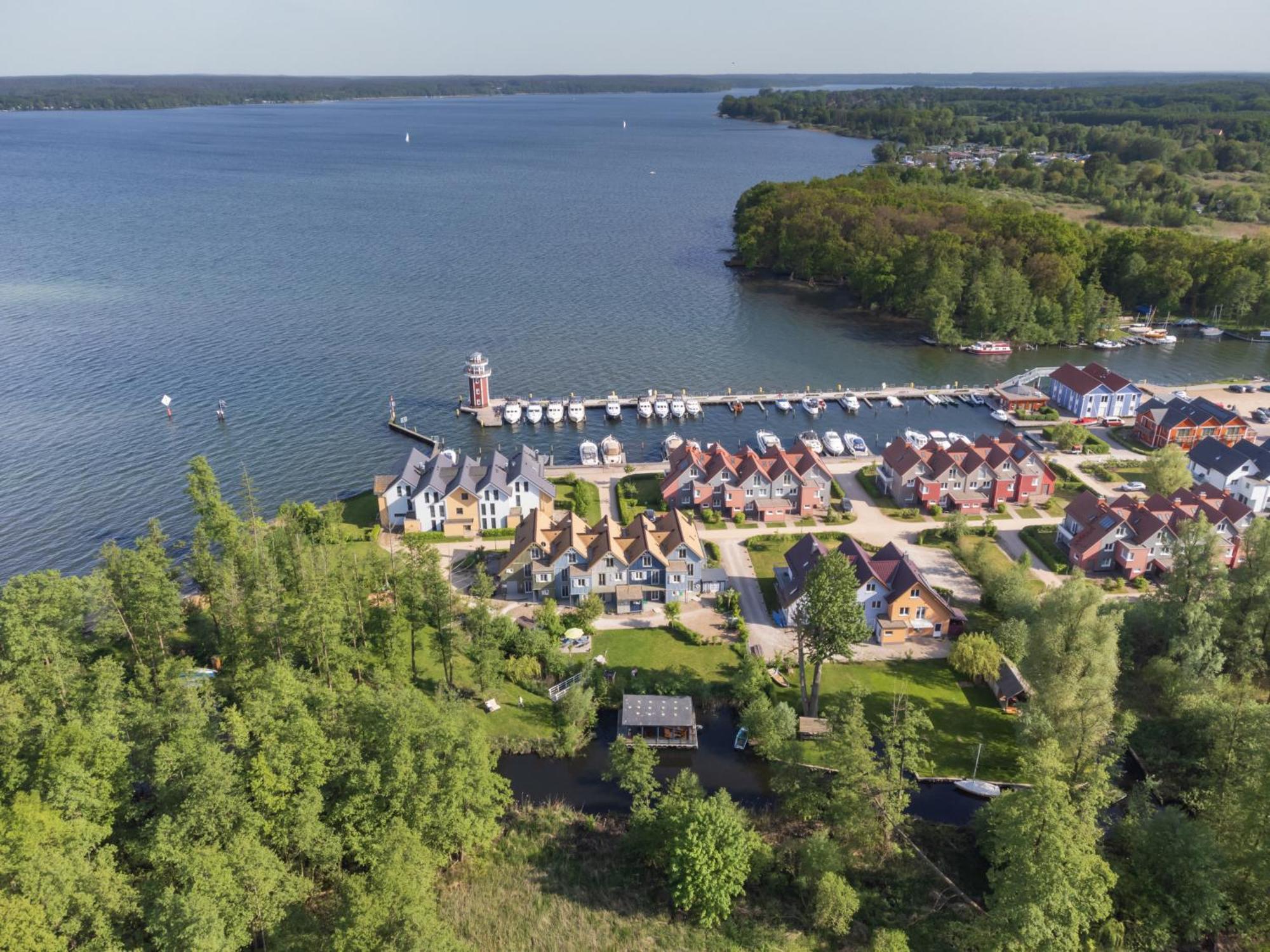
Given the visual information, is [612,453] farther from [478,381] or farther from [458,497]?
[478,381]

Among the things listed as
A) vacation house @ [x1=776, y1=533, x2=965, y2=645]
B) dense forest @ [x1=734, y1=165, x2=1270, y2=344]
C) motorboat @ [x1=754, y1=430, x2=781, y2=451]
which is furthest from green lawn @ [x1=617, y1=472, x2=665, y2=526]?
dense forest @ [x1=734, y1=165, x2=1270, y2=344]

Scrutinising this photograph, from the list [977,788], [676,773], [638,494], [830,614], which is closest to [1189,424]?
[638,494]

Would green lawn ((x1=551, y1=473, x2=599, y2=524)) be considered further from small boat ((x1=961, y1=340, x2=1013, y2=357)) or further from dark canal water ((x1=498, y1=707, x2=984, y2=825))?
small boat ((x1=961, y1=340, x2=1013, y2=357))

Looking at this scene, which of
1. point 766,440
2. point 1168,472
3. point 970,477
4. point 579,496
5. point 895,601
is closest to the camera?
point 895,601

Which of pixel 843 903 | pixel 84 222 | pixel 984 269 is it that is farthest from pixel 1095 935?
pixel 84 222

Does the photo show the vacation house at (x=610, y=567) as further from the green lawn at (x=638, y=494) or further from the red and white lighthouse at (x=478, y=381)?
the red and white lighthouse at (x=478, y=381)

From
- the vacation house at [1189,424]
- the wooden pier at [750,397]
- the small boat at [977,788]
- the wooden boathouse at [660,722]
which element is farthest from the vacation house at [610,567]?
the vacation house at [1189,424]

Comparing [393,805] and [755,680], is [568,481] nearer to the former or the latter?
[755,680]
